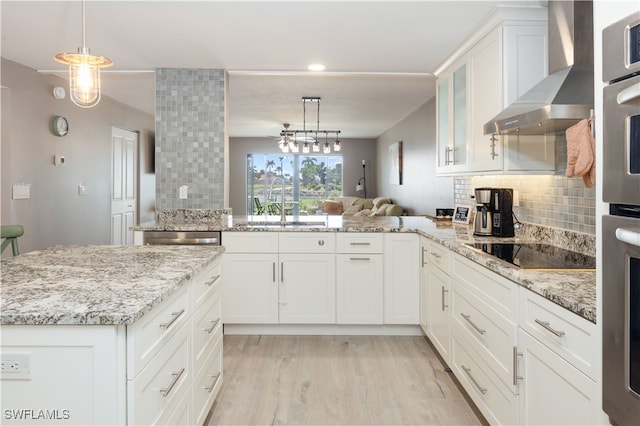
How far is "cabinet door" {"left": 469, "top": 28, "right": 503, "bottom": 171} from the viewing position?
2665mm

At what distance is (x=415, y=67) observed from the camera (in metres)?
3.79

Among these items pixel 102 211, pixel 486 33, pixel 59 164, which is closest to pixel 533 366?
pixel 486 33

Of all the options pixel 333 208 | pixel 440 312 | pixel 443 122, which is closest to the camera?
pixel 440 312

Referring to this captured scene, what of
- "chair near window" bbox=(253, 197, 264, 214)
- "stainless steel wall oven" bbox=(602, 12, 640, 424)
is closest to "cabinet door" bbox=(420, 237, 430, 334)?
"stainless steel wall oven" bbox=(602, 12, 640, 424)

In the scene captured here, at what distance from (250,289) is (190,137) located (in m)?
1.53

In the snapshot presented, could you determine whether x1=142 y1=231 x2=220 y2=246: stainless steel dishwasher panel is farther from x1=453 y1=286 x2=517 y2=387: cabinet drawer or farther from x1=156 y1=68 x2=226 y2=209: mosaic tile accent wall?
x1=453 y1=286 x2=517 y2=387: cabinet drawer

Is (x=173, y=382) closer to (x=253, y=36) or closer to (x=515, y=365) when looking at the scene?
(x=515, y=365)

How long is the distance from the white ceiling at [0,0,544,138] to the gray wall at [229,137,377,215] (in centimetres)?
594

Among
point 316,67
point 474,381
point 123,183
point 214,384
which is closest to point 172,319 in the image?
Result: point 214,384

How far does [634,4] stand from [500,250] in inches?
59.2

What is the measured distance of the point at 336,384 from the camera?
2672mm

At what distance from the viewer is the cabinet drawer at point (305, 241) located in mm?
3477

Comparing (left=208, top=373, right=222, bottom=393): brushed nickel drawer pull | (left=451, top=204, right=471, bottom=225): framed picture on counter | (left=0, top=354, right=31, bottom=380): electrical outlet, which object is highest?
(left=451, top=204, right=471, bottom=225): framed picture on counter

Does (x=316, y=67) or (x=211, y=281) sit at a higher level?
(x=316, y=67)
